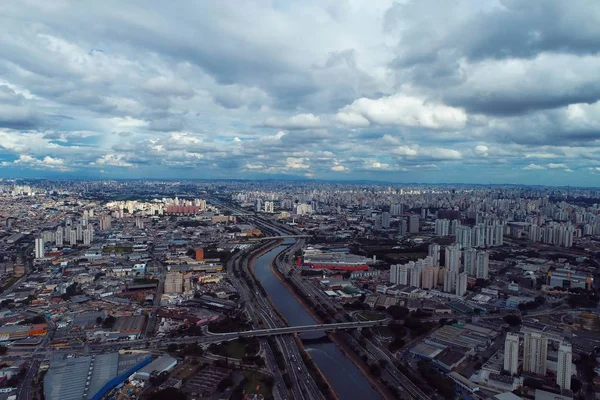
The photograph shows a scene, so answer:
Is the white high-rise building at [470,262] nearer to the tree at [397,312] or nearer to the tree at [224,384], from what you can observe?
the tree at [397,312]

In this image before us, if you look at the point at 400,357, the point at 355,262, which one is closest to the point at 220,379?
the point at 400,357

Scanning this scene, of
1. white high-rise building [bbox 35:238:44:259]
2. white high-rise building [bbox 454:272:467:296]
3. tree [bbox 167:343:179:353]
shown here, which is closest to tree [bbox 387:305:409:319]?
white high-rise building [bbox 454:272:467:296]

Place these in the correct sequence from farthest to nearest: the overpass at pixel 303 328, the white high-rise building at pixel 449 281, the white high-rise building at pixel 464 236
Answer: the white high-rise building at pixel 464 236 < the white high-rise building at pixel 449 281 < the overpass at pixel 303 328

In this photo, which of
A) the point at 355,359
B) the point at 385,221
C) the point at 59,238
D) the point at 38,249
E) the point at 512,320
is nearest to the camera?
the point at 355,359

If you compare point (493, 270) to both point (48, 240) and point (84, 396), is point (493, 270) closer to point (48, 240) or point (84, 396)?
point (84, 396)

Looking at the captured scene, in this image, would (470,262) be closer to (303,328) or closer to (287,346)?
(303,328)

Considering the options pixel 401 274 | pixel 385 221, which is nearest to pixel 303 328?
pixel 401 274

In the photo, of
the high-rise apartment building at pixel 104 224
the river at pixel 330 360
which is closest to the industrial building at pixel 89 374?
the river at pixel 330 360
